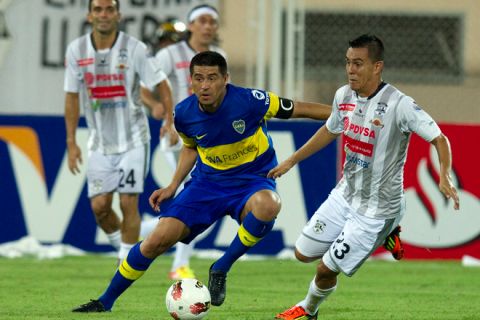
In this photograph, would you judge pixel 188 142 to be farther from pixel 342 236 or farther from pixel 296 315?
pixel 296 315

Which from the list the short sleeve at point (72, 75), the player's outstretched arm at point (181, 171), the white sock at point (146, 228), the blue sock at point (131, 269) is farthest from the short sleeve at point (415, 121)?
the white sock at point (146, 228)

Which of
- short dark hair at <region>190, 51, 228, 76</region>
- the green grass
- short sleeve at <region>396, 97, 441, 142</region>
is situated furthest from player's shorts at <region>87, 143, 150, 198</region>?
short sleeve at <region>396, 97, 441, 142</region>

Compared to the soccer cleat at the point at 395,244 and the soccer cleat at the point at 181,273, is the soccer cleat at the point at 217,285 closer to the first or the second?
the soccer cleat at the point at 395,244

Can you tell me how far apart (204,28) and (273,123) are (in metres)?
1.98

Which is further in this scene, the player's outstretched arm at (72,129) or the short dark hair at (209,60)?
the player's outstretched arm at (72,129)

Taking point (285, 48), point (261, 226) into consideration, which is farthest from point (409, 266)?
point (261, 226)

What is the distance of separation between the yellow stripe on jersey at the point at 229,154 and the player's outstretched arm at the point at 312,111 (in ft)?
1.12

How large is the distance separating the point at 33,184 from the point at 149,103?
1.87 m

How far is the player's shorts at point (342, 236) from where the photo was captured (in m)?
8.12

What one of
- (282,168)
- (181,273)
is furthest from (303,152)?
(181,273)

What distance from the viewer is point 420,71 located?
17.3m

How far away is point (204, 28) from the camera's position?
38.2ft

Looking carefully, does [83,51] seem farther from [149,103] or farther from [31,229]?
[31,229]

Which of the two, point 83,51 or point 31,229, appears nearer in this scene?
point 83,51
